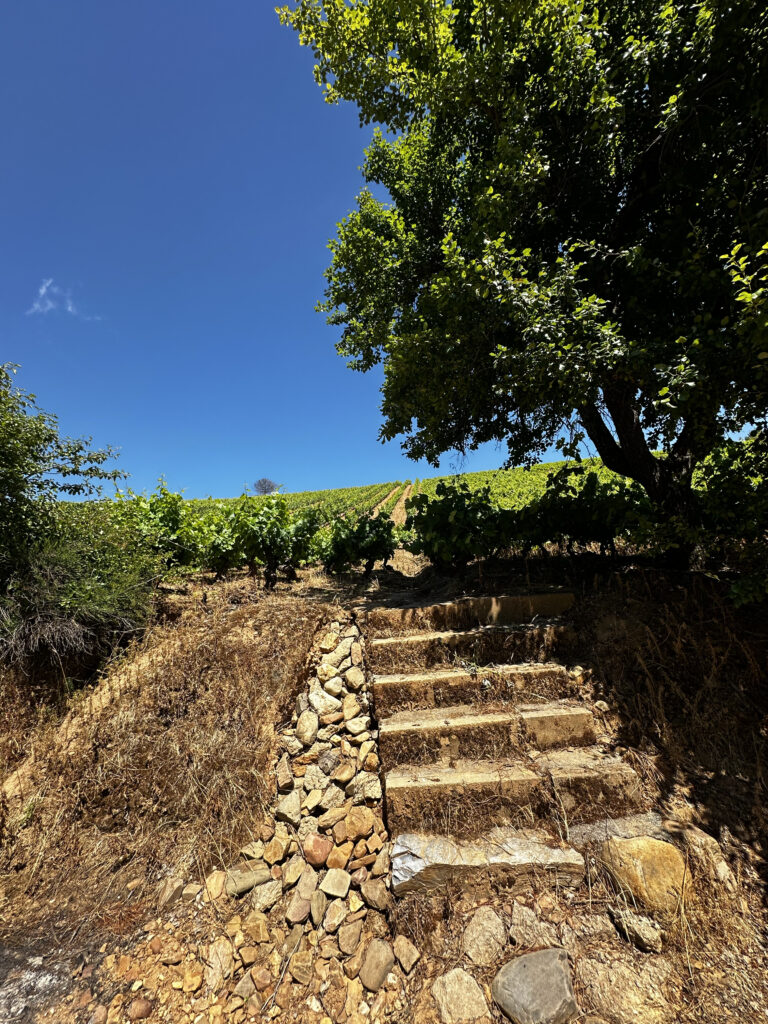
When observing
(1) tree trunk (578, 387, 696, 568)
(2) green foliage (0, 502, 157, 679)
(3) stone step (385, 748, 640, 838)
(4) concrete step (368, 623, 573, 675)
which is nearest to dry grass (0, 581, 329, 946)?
(2) green foliage (0, 502, 157, 679)

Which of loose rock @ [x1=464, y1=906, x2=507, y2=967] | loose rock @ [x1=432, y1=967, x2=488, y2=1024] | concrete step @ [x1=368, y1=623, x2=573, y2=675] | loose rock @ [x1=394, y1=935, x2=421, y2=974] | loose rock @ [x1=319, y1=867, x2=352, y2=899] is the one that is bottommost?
loose rock @ [x1=432, y1=967, x2=488, y2=1024]

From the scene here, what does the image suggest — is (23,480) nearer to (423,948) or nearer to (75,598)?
(75,598)

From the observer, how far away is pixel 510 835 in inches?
115

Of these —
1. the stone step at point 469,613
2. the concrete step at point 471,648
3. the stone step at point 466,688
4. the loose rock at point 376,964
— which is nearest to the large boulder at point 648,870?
the stone step at point 466,688

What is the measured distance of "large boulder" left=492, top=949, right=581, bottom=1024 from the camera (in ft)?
A: 6.91

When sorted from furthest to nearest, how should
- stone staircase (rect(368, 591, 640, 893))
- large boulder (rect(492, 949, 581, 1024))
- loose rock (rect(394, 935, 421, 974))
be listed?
stone staircase (rect(368, 591, 640, 893)) → loose rock (rect(394, 935, 421, 974)) → large boulder (rect(492, 949, 581, 1024))

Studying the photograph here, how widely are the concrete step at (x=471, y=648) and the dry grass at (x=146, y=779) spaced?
0.97 meters

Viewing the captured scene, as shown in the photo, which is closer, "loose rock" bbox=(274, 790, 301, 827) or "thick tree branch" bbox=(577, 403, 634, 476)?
"loose rock" bbox=(274, 790, 301, 827)

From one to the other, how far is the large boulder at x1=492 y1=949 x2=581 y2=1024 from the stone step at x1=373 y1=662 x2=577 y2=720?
180 centimetres

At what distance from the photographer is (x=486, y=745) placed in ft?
11.4

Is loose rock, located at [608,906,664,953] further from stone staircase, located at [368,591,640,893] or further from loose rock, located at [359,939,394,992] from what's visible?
loose rock, located at [359,939,394,992]

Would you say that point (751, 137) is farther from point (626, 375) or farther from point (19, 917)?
point (19, 917)

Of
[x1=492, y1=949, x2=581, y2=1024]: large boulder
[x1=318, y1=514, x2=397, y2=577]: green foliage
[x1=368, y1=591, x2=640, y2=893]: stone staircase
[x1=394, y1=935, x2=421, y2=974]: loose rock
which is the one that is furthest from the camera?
[x1=318, y1=514, x2=397, y2=577]: green foliage

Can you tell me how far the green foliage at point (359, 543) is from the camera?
25.0 ft
